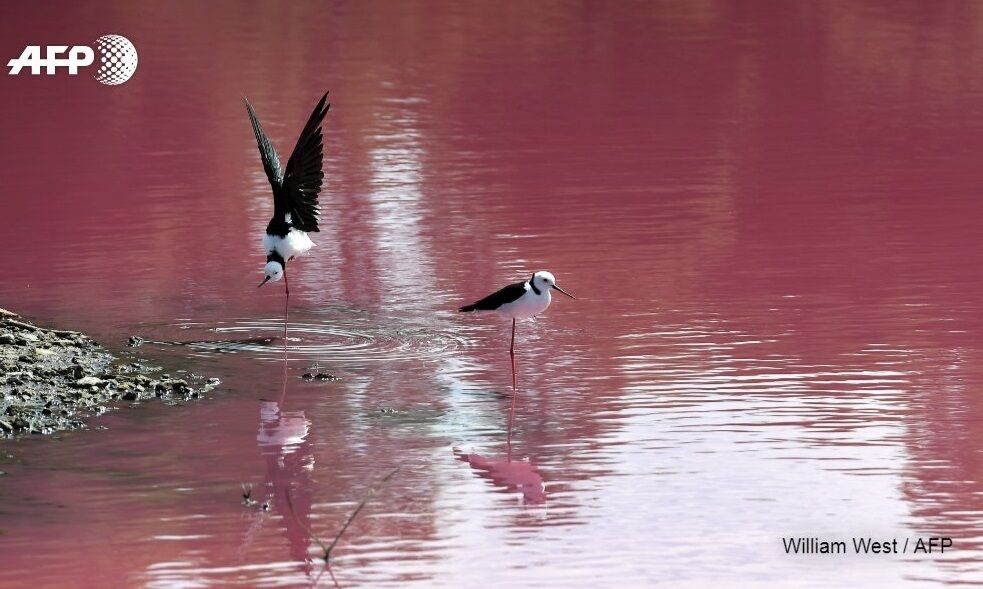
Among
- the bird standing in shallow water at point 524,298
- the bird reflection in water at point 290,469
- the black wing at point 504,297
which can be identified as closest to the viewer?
the bird reflection in water at point 290,469

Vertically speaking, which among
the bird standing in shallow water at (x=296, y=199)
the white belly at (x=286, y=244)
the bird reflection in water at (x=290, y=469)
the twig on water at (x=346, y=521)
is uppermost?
the bird standing in shallow water at (x=296, y=199)

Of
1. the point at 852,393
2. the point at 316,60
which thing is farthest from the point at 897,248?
the point at 316,60

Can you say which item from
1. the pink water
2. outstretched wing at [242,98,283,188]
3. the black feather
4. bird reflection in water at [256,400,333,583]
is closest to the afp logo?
the pink water

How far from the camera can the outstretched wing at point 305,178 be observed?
41.7 feet

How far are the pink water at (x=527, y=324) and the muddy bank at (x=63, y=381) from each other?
8.6 inches

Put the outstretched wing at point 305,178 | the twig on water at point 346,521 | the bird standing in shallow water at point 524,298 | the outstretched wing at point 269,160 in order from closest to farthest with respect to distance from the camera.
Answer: the twig on water at point 346,521
the bird standing in shallow water at point 524,298
the outstretched wing at point 305,178
the outstretched wing at point 269,160

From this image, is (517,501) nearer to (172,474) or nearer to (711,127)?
(172,474)

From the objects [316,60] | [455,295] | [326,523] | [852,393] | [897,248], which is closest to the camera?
[326,523]

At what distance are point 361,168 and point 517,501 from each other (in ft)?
37.2

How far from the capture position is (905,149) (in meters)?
20.2

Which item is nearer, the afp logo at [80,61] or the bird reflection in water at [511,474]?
the bird reflection in water at [511,474]

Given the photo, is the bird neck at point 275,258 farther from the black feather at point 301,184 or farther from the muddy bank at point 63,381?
the muddy bank at point 63,381

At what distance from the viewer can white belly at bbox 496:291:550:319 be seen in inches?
434

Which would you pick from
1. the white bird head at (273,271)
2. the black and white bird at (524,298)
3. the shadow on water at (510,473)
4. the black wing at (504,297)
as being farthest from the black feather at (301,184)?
the shadow on water at (510,473)
